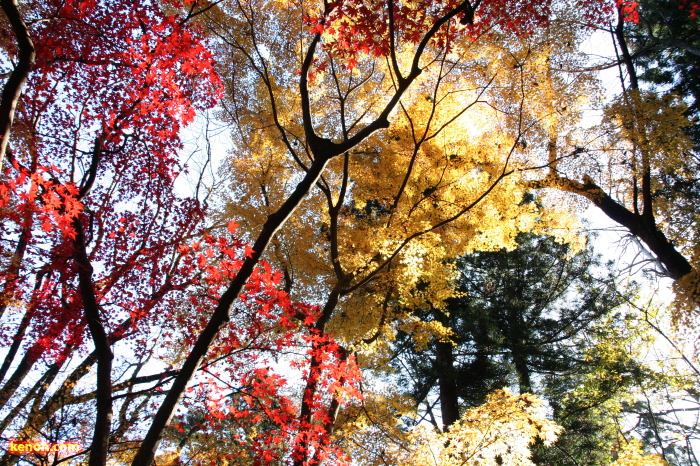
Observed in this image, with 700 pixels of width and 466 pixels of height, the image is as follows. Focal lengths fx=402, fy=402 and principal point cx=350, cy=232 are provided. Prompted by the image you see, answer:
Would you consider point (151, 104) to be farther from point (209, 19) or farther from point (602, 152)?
point (602, 152)

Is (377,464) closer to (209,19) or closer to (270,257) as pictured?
(270,257)

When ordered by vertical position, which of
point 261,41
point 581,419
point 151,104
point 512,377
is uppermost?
point 261,41

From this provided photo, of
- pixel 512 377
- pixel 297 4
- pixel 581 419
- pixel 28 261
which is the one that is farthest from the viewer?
pixel 512 377

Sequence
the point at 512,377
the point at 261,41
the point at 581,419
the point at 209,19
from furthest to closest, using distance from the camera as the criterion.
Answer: the point at 512,377 < the point at 581,419 < the point at 261,41 < the point at 209,19

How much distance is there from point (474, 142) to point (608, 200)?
3919 millimetres

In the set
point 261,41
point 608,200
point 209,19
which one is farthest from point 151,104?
point 608,200

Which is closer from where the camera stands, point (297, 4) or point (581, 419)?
point (297, 4)

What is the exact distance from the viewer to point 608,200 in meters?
9.83

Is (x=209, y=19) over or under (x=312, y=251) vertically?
over

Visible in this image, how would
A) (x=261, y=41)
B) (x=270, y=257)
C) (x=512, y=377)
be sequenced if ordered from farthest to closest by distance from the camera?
(x=512, y=377), (x=270, y=257), (x=261, y=41)

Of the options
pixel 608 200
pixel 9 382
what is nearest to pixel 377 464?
pixel 9 382

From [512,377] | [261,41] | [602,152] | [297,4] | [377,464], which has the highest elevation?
[261,41]

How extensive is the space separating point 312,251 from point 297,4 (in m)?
4.67

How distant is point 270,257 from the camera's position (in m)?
8.57
